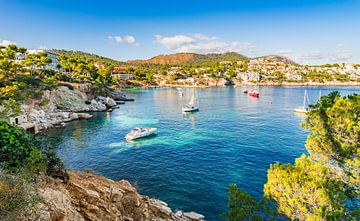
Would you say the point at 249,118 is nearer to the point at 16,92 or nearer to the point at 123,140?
the point at 123,140

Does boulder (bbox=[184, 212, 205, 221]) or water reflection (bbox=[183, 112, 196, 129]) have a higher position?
water reflection (bbox=[183, 112, 196, 129])

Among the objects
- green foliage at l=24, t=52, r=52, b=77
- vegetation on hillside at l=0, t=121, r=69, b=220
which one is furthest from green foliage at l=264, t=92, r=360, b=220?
green foliage at l=24, t=52, r=52, b=77

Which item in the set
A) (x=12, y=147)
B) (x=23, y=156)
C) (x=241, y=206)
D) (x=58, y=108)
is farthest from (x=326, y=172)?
(x=58, y=108)

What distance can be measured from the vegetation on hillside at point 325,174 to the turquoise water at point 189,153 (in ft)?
23.4

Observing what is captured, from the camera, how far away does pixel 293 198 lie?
9.90m

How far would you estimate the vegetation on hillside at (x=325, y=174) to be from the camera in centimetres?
902

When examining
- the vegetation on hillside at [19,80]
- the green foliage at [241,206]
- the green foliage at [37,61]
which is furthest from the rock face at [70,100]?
the green foliage at [241,206]

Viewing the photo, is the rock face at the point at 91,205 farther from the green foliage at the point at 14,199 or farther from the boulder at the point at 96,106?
the boulder at the point at 96,106

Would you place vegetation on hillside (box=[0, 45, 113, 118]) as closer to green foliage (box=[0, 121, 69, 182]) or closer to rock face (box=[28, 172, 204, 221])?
green foliage (box=[0, 121, 69, 182])

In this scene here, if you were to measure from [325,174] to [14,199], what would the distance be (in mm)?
12675

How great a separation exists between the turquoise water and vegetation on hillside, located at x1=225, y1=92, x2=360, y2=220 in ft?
23.4

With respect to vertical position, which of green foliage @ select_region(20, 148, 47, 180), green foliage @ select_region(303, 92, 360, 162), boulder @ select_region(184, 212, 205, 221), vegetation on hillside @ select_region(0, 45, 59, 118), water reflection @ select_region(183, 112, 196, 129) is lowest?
boulder @ select_region(184, 212, 205, 221)

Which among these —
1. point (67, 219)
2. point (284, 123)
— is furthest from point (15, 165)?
point (284, 123)

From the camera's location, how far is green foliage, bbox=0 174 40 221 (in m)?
6.10
